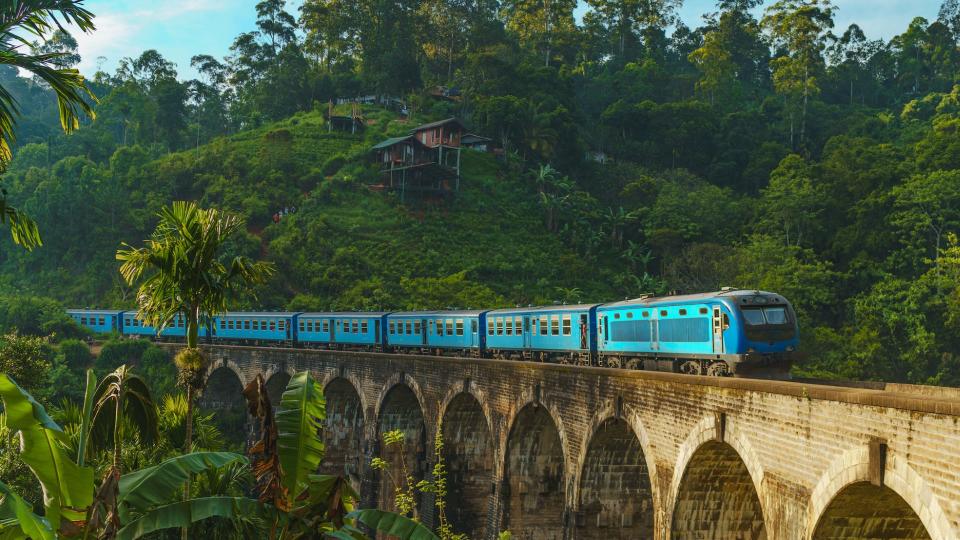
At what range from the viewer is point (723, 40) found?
109 metres

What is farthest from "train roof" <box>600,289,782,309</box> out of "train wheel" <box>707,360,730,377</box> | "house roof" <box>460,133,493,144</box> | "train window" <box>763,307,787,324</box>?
"house roof" <box>460,133,493,144</box>

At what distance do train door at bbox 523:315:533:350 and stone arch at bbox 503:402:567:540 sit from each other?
17.4 feet

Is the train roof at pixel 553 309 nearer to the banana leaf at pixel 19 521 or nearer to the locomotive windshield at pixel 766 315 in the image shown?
the locomotive windshield at pixel 766 315

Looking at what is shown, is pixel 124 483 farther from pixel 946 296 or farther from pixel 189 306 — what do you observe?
pixel 946 296

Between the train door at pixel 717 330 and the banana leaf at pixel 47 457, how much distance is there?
1594 cm

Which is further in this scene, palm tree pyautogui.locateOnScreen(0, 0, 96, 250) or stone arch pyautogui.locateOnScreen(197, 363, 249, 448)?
stone arch pyautogui.locateOnScreen(197, 363, 249, 448)

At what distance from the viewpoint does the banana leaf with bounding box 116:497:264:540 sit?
908 centimetres

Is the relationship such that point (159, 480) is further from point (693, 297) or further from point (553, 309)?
point (553, 309)

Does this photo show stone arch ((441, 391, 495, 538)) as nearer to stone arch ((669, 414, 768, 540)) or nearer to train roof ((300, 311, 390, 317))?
train roof ((300, 311, 390, 317))

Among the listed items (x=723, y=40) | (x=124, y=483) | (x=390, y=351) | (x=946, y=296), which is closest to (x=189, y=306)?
(x=124, y=483)

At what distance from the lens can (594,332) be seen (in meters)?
28.6

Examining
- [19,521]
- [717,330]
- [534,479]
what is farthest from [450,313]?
[19,521]

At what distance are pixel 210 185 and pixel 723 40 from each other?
211 ft

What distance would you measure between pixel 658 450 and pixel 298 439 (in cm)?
1192
